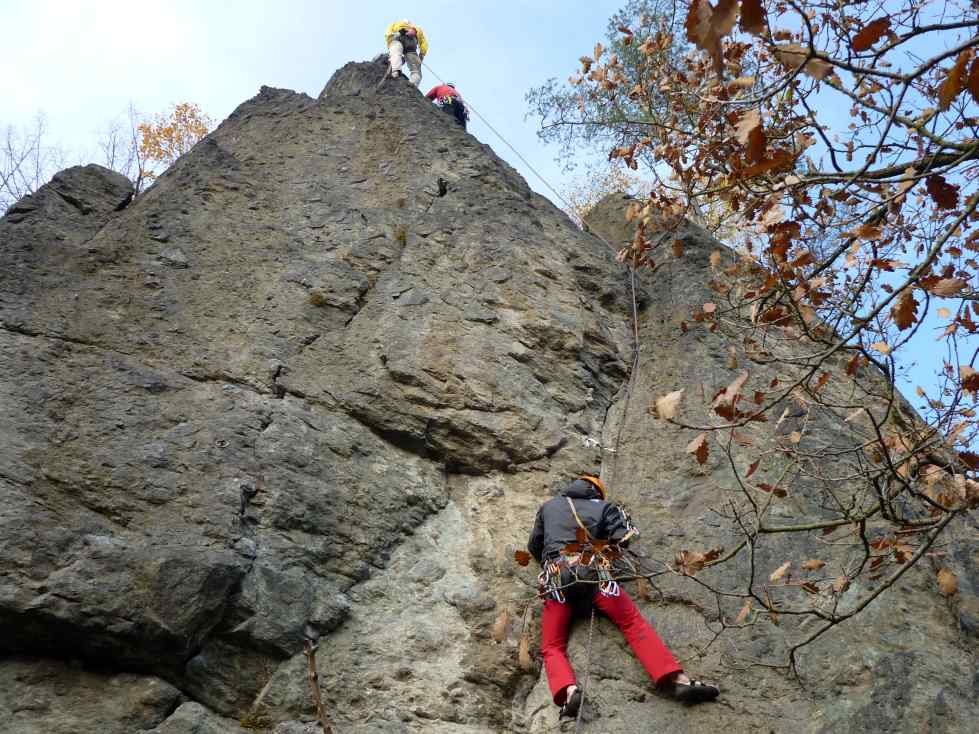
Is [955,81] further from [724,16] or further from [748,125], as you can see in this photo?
[724,16]

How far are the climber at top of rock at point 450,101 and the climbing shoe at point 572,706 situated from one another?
8.88 m

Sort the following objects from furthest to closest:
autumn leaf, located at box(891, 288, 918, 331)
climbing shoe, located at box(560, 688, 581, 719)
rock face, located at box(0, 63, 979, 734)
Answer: climbing shoe, located at box(560, 688, 581, 719)
rock face, located at box(0, 63, 979, 734)
autumn leaf, located at box(891, 288, 918, 331)

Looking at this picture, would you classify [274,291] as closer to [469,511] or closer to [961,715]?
[469,511]

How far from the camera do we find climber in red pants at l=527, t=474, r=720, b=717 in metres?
5.41

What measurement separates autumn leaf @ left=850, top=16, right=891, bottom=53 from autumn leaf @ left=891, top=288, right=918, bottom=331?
3.12 feet

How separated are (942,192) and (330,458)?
444cm

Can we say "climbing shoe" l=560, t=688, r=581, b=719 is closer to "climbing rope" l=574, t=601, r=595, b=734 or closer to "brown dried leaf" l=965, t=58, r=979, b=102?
"climbing rope" l=574, t=601, r=595, b=734

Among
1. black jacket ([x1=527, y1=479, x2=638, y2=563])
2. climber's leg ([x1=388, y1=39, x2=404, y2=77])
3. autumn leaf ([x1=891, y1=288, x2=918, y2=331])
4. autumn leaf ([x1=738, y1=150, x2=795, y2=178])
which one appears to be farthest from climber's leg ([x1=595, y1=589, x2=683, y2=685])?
climber's leg ([x1=388, y1=39, x2=404, y2=77])

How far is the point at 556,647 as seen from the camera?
5.66 m

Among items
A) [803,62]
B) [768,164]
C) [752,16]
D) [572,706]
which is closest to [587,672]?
[572,706]

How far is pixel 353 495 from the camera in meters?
6.40

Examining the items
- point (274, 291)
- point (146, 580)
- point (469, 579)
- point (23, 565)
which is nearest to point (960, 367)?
point (469, 579)

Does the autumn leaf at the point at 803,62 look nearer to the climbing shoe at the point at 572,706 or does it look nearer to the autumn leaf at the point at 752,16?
the autumn leaf at the point at 752,16

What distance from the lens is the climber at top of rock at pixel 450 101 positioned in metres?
12.5
